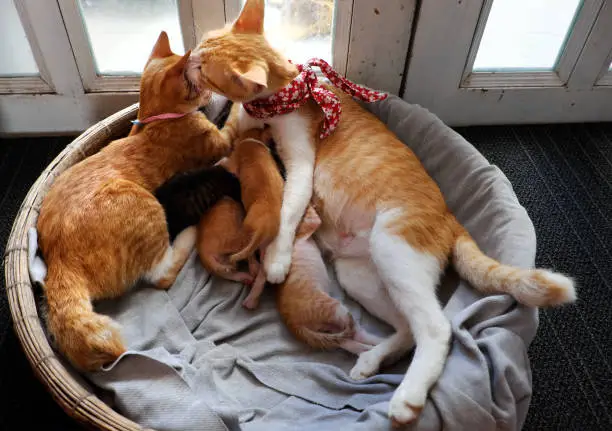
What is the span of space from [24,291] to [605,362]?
166cm

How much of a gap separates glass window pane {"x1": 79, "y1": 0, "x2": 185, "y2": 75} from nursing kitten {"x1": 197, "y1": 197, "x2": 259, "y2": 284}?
2.58 ft

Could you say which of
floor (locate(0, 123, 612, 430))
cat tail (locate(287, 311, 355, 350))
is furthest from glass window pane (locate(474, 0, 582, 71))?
cat tail (locate(287, 311, 355, 350))

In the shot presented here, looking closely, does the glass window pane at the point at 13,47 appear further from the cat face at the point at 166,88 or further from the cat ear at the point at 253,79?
the cat ear at the point at 253,79

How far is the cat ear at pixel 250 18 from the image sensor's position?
1.51m

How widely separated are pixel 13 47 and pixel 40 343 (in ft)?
4.30

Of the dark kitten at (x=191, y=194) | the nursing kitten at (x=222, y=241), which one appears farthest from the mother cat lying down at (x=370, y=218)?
the dark kitten at (x=191, y=194)

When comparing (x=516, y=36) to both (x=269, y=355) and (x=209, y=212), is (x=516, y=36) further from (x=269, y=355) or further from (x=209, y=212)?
(x=269, y=355)

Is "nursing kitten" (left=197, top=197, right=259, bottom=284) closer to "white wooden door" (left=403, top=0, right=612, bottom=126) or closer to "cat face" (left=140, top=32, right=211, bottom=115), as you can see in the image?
"cat face" (left=140, top=32, right=211, bottom=115)

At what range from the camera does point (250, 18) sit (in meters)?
1.51

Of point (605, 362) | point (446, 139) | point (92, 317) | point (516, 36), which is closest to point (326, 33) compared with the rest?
point (446, 139)

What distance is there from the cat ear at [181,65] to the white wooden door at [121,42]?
493mm

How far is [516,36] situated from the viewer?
82.6 inches

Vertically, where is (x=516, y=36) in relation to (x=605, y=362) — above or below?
above

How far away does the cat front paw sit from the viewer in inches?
56.3
